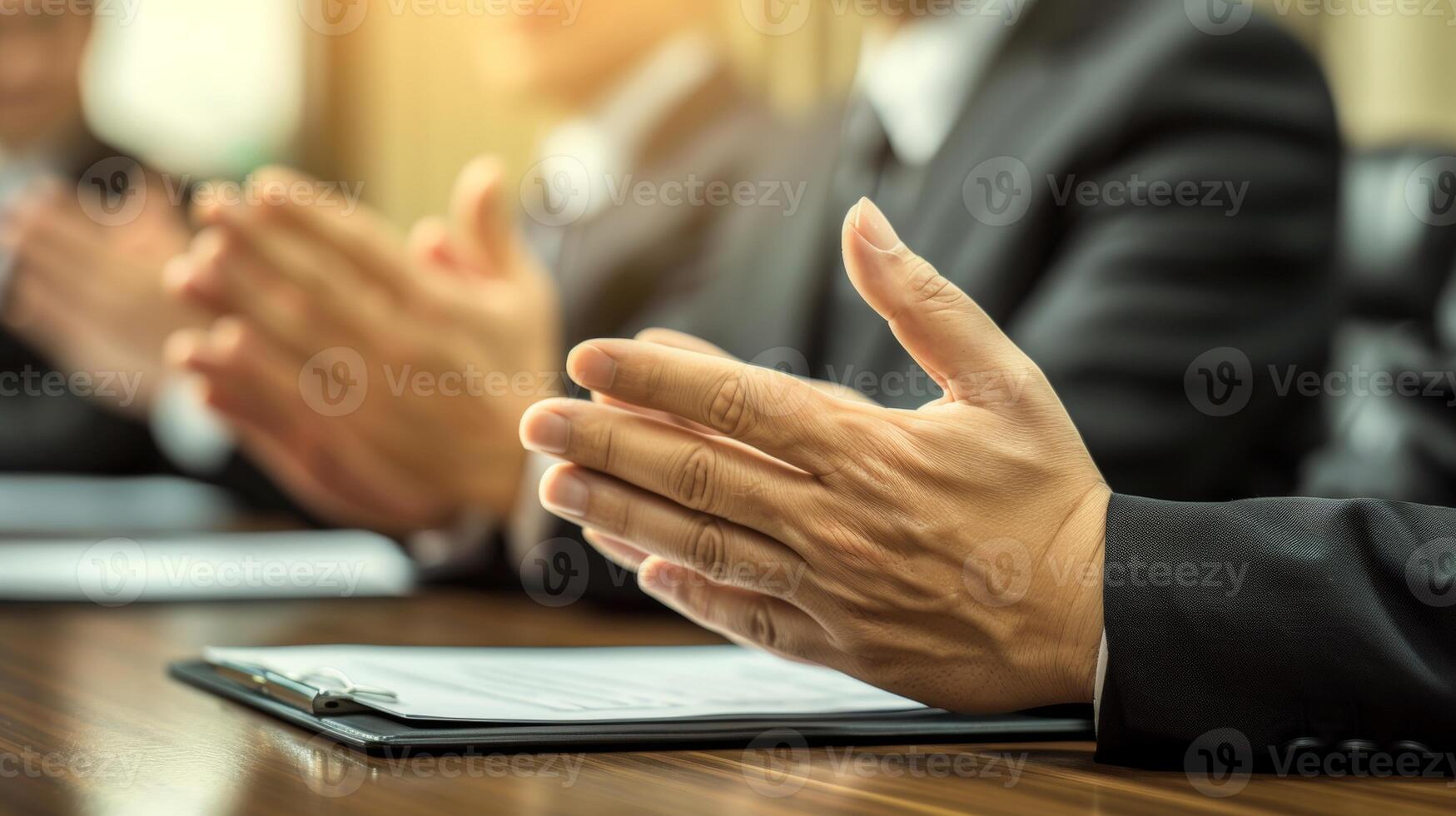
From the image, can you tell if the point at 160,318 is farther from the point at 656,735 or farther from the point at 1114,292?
the point at 656,735

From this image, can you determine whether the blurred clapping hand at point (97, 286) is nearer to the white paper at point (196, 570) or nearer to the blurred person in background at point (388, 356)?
the white paper at point (196, 570)

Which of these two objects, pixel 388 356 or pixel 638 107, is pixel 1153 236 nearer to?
pixel 388 356

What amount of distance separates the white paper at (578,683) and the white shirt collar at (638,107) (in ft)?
4.42

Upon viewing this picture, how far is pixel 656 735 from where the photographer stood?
1.71 feet

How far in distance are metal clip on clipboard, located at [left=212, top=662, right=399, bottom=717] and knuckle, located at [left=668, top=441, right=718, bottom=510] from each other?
0.15m

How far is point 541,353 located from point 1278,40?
2.26 ft

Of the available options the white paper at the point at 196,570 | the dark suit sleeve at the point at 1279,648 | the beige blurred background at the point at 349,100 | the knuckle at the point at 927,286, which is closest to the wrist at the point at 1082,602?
the dark suit sleeve at the point at 1279,648

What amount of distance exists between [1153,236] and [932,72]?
1.25 ft

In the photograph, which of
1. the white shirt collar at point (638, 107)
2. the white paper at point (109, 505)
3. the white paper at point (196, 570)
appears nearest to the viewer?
the white paper at point (196, 570)

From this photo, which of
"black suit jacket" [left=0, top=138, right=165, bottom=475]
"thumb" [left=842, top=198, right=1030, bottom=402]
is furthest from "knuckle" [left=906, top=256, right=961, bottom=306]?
"black suit jacket" [left=0, top=138, right=165, bottom=475]

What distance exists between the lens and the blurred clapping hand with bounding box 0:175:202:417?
1.67m

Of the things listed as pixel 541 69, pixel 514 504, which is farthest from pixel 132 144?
pixel 514 504

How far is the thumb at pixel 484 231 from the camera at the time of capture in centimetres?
121

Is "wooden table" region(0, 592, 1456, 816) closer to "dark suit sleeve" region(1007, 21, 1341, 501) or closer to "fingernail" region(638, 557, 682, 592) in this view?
"fingernail" region(638, 557, 682, 592)
